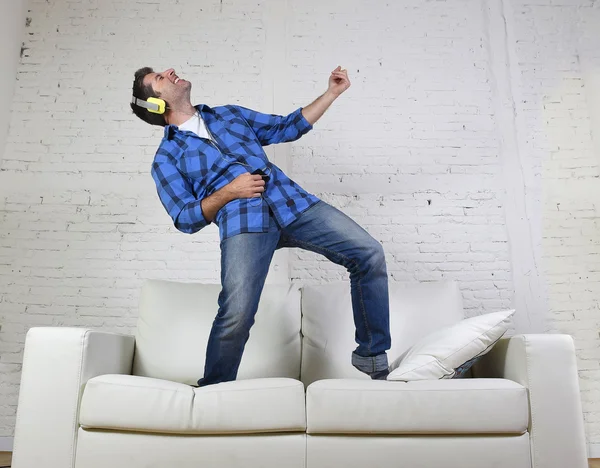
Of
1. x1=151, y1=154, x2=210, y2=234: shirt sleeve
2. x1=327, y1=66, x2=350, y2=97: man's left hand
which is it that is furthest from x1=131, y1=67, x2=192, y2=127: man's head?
x1=327, y1=66, x2=350, y2=97: man's left hand

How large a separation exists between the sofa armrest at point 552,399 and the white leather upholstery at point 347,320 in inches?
22.7

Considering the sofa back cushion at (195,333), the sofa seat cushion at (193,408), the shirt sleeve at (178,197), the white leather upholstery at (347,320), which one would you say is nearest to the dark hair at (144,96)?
the shirt sleeve at (178,197)

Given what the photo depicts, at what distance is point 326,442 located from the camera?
1.68 m

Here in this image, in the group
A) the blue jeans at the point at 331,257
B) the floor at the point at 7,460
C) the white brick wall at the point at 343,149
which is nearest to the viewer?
the blue jeans at the point at 331,257

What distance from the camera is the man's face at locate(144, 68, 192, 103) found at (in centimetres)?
248

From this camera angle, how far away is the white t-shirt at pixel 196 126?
235 cm

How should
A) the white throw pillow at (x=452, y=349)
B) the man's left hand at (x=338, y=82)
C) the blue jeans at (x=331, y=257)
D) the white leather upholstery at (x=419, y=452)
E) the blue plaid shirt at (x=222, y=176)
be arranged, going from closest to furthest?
the white leather upholstery at (x=419, y=452), the white throw pillow at (x=452, y=349), the blue jeans at (x=331, y=257), the blue plaid shirt at (x=222, y=176), the man's left hand at (x=338, y=82)

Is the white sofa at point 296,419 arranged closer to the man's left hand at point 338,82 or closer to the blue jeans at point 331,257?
the blue jeans at point 331,257

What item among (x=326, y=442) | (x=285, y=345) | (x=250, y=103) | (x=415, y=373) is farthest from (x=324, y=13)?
(x=326, y=442)

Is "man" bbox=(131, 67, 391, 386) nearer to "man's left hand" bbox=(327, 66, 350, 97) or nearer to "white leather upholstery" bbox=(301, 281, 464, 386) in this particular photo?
"man's left hand" bbox=(327, 66, 350, 97)

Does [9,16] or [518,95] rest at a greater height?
[9,16]

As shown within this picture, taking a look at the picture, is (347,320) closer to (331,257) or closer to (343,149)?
(331,257)

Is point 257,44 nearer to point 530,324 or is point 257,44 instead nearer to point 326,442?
point 530,324

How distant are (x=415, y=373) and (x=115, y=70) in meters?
2.62
